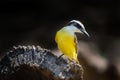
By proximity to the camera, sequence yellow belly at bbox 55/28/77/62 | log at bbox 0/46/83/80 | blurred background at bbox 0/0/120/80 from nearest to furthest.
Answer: log at bbox 0/46/83/80 < yellow belly at bbox 55/28/77/62 < blurred background at bbox 0/0/120/80

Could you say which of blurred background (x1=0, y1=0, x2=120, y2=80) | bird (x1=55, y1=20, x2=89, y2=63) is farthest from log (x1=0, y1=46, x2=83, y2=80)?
blurred background (x1=0, y1=0, x2=120, y2=80)

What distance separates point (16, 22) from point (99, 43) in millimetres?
1037

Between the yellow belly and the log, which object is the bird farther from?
the log

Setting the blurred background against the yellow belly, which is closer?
the yellow belly

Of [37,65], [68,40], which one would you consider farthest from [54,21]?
[37,65]

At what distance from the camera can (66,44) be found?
2439 mm

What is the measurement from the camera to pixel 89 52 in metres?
5.34

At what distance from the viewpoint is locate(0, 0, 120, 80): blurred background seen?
5.96 m

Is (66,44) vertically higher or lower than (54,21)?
lower

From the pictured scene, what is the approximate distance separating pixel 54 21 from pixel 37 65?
427 centimetres

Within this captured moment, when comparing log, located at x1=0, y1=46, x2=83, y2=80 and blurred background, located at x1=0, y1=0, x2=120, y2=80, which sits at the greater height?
blurred background, located at x1=0, y1=0, x2=120, y2=80

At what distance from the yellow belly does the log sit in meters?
0.19

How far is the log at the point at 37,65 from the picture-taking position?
2.15 m

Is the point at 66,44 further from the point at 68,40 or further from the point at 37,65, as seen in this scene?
the point at 37,65
